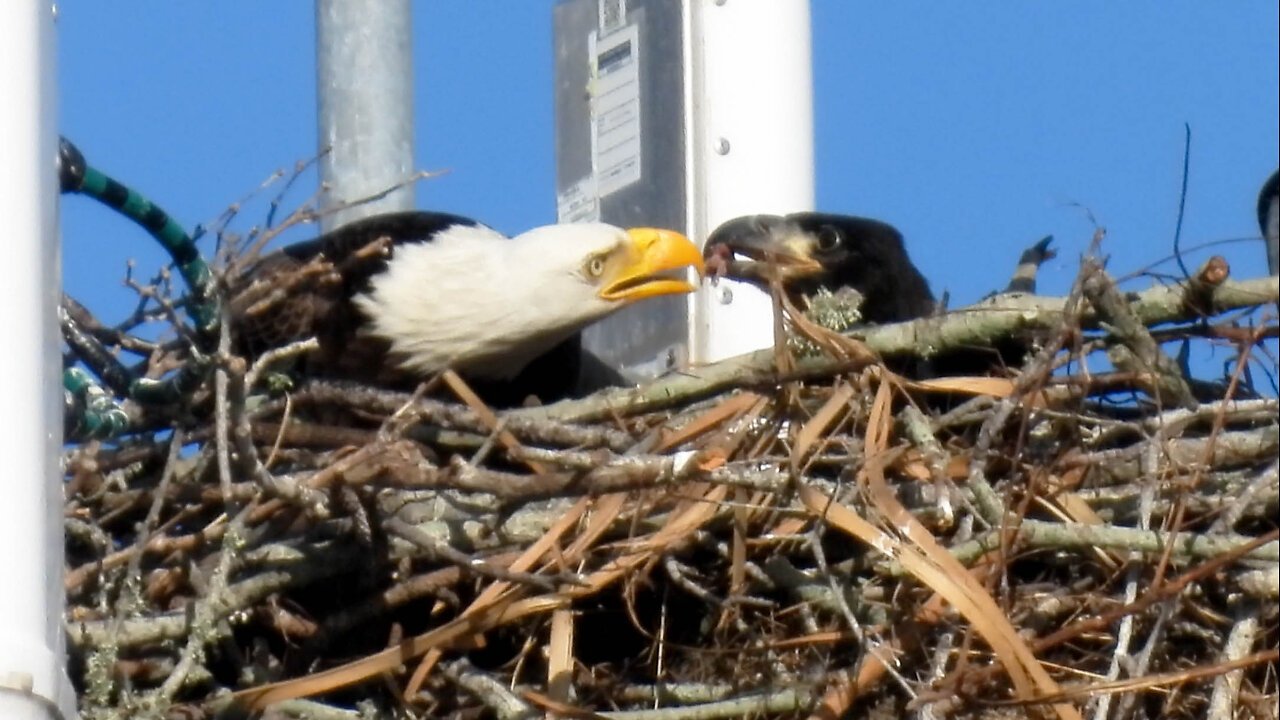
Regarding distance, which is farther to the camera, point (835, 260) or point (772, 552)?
point (835, 260)

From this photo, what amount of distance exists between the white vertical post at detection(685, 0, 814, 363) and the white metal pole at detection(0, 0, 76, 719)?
274cm

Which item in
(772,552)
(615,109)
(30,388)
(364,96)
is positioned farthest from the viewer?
(615,109)

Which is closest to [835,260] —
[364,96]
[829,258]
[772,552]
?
[829,258]

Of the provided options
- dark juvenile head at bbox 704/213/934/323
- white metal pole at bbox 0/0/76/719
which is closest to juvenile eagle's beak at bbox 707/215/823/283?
dark juvenile head at bbox 704/213/934/323

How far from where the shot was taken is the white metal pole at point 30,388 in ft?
11.1

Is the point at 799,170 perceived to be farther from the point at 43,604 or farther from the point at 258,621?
the point at 43,604

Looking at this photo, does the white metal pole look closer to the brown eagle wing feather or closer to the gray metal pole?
the brown eagle wing feather

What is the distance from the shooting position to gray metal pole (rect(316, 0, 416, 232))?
634 cm

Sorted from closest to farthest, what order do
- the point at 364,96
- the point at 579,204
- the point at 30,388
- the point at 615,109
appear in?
the point at 30,388
the point at 364,96
the point at 615,109
the point at 579,204

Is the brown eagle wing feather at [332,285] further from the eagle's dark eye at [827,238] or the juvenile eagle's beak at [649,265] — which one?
the eagle's dark eye at [827,238]

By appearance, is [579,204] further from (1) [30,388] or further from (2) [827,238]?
(1) [30,388]

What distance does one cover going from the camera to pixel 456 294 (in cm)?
635

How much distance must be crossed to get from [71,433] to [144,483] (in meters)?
0.85

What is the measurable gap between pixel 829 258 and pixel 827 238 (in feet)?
0.17
